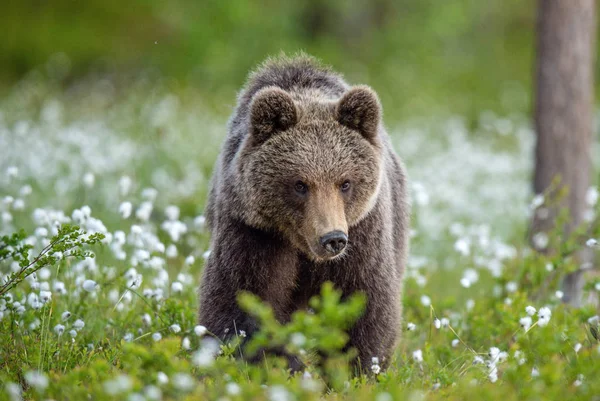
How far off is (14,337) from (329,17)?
17.4 meters

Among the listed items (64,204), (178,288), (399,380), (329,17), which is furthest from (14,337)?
(329,17)

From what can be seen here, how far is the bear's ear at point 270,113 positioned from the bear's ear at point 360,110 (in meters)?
0.29

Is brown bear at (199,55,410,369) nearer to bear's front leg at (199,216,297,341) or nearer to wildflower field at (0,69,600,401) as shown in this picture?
bear's front leg at (199,216,297,341)

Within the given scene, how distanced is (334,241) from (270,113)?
0.87 meters

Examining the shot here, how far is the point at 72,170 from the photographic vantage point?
8773 millimetres

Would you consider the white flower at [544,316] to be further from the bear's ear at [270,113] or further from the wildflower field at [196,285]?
the bear's ear at [270,113]

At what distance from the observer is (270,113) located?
439 cm

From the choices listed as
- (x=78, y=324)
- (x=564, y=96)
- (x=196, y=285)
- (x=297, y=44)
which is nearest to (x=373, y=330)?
(x=78, y=324)

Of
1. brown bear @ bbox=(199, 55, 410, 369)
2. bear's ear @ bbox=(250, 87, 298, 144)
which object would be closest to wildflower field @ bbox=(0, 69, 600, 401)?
brown bear @ bbox=(199, 55, 410, 369)

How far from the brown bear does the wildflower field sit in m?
0.26

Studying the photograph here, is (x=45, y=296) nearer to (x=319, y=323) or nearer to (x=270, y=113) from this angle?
(x=270, y=113)

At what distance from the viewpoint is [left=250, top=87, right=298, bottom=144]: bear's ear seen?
4.36 metres

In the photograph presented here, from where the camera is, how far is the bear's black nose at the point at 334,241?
13.1ft

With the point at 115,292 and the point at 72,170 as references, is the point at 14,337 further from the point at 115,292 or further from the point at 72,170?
the point at 72,170
